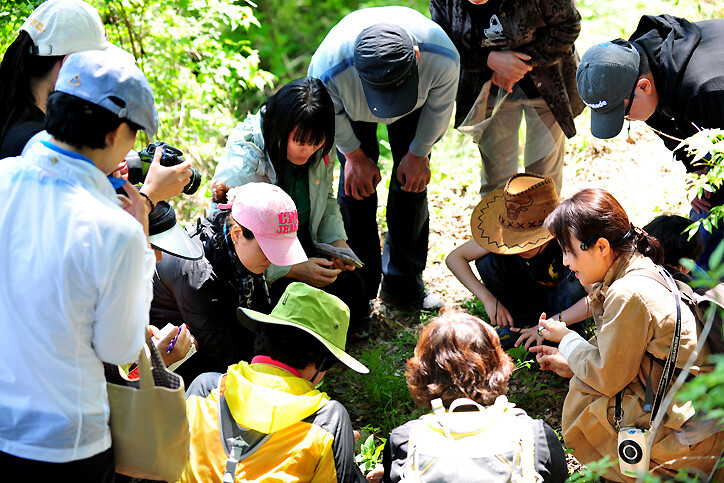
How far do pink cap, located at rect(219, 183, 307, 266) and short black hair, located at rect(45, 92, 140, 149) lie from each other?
1.14m

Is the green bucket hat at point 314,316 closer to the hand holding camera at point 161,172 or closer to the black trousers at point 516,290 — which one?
the hand holding camera at point 161,172

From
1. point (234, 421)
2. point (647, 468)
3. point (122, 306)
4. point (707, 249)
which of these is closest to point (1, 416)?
point (122, 306)

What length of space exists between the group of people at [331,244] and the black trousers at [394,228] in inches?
0.5

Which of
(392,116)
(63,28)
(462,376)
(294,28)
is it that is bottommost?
(294,28)

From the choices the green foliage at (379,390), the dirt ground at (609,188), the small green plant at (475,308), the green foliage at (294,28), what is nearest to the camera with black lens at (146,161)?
the green foliage at (379,390)

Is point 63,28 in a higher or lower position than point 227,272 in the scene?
higher

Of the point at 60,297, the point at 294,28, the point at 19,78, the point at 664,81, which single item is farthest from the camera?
the point at 294,28

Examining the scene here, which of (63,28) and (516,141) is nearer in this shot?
(63,28)

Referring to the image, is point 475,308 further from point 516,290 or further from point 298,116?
point 298,116

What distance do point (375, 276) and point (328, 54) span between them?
1.36 metres

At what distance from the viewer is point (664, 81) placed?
3156mm

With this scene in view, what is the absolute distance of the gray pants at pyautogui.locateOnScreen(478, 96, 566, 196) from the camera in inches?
163

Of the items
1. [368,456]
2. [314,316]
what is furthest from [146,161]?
[368,456]

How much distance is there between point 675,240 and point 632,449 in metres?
0.92
